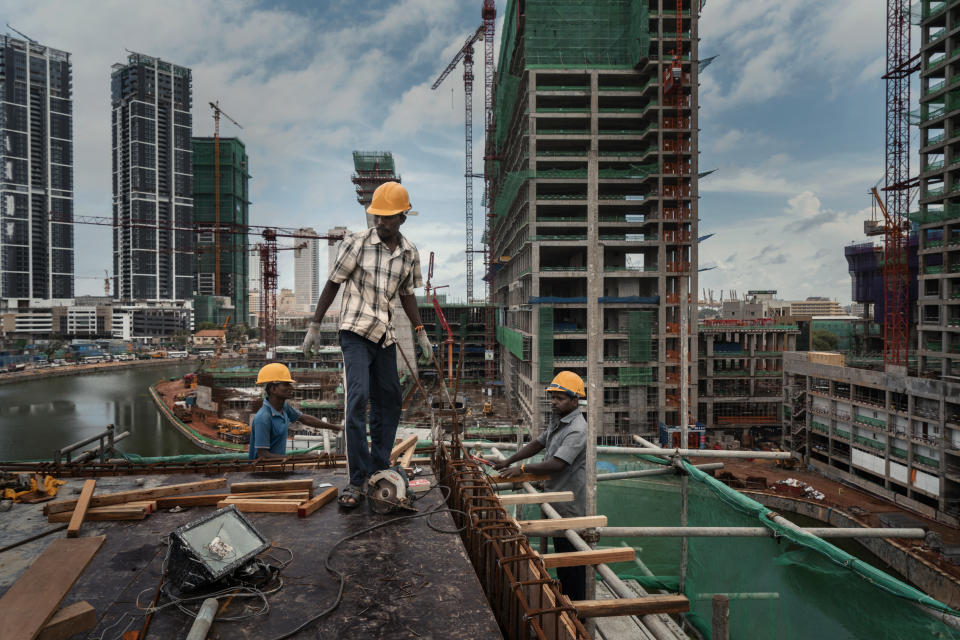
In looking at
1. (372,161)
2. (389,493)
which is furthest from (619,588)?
(372,161)

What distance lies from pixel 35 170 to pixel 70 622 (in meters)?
140

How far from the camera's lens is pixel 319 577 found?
2.83 m

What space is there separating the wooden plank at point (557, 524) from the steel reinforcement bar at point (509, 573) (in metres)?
0.29

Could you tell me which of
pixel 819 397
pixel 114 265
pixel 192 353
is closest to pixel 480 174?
pixel 819 397

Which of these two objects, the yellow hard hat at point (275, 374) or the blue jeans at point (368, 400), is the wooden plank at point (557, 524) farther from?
the yellow hard hat at point (275, 374)

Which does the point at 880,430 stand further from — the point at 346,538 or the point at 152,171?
the point at 152,171

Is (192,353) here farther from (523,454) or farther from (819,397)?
(523,454)

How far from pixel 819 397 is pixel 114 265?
156m

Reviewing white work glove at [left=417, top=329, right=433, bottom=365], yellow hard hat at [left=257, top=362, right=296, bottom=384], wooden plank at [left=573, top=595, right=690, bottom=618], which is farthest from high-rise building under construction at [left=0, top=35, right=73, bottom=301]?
wooden plank at [left=573, top=595, right=690, bottom=618]

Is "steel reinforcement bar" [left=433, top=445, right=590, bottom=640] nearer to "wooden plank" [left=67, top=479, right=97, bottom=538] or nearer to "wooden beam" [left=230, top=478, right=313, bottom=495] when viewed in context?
"wooden beam" [left=230, top=478, right=313, bottom=495]

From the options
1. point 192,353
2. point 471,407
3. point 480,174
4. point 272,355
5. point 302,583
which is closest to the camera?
point 302,583

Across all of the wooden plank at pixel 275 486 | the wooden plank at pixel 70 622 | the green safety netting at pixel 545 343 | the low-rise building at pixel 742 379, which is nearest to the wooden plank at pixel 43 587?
the wooden plank at pixel 70 622

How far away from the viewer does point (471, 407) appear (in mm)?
45000

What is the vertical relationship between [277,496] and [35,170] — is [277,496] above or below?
below
